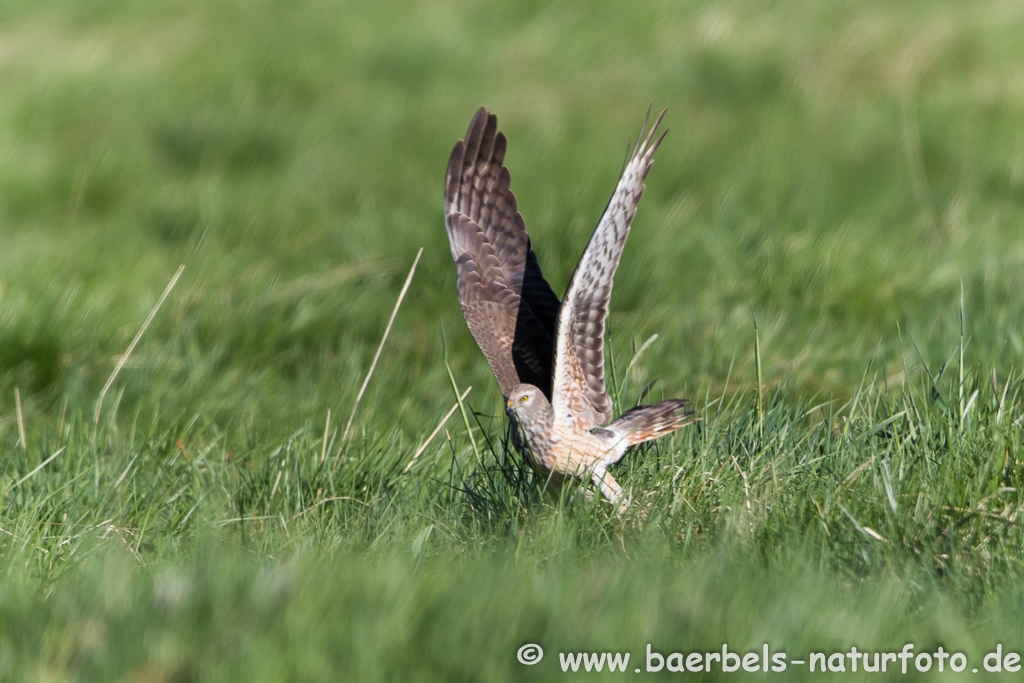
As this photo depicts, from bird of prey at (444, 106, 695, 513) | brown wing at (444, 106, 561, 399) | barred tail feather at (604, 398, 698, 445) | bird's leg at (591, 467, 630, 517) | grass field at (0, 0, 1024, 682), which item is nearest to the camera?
grass field at (0, 0, 1024, 682)

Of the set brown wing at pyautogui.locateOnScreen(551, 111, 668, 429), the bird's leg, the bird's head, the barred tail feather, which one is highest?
brown wing at pyautogui.locateOnScreen(551, 111, 668, 429)

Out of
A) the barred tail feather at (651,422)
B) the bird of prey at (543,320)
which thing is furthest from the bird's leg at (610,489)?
the barred tail feather at (651,422)

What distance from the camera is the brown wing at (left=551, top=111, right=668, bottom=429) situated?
8.60 feet

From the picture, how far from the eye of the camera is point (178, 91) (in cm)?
759

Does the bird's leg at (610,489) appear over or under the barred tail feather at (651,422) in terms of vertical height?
under

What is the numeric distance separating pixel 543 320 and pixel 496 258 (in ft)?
0.84

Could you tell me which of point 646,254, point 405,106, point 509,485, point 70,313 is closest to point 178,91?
point 405,106

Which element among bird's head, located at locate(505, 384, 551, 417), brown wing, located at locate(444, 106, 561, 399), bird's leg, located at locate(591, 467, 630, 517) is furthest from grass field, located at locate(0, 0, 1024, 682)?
brown wing, located at locate(444, 106, 561, 399)

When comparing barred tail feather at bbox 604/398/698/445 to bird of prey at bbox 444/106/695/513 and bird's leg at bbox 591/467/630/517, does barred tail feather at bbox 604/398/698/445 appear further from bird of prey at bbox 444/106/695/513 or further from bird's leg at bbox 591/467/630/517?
bird's leg at bbox 591/467/630/517

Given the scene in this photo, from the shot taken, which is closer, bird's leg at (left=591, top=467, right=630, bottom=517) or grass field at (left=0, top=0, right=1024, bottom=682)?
grass field at (left=0, top=0, right=1024, bottom=682)

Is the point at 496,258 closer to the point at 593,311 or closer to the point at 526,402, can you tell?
the point at 593,311

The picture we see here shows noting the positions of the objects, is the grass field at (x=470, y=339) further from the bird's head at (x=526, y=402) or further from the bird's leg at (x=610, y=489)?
the bird's head at (x=526, y=402)

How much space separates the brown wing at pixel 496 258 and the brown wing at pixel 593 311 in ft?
0.73

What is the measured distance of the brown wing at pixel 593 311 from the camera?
2621mm
